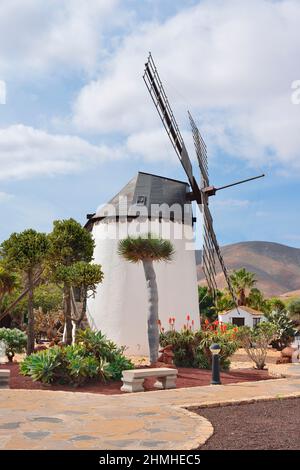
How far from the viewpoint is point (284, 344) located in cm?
3081

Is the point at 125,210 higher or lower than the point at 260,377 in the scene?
higher

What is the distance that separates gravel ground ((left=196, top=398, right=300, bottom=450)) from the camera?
19.8ft

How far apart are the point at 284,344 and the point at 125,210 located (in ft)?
44.4

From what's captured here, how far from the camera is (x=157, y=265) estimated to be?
78.6ft

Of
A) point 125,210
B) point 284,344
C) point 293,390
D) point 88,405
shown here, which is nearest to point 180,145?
point 125,210

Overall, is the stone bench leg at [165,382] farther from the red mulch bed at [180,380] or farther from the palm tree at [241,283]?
the palm tree at [241,283]

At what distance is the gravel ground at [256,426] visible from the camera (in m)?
6.04

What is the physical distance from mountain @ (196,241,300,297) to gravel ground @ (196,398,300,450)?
5426 inches

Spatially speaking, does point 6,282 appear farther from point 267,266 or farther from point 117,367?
point 267,266

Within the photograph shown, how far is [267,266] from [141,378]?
572ft

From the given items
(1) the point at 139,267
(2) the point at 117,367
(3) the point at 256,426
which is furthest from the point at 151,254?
(1) the point at 139,267

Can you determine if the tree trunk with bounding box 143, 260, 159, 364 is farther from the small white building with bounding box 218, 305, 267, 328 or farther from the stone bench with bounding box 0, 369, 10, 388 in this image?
the small white building with bounding box 218, 305, 267, 328

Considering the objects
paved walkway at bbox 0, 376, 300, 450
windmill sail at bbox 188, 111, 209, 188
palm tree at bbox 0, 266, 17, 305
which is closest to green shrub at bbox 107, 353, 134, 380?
paved walkway at bbox 0, 376, 300, 450
